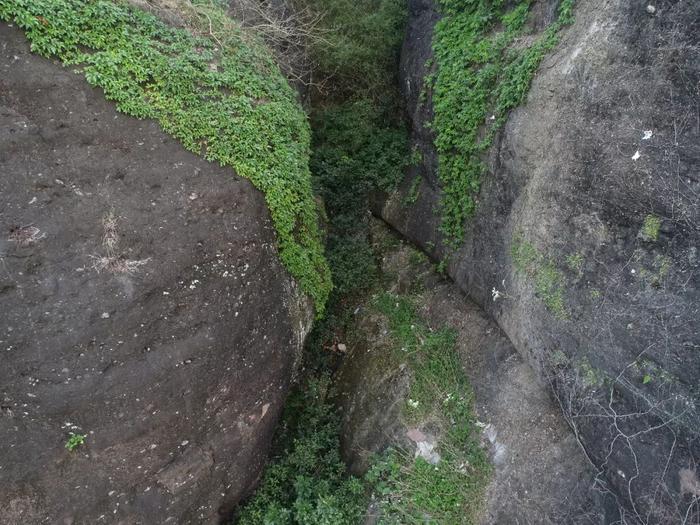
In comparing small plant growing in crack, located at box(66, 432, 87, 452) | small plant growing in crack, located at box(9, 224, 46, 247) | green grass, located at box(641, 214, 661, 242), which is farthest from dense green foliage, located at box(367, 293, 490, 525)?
small plant growing in crack, located at box(9, 224, 46, 247)

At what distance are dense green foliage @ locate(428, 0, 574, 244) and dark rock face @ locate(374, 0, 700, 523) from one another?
295mm

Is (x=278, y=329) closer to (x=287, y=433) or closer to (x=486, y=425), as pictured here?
(x=287, y=433)

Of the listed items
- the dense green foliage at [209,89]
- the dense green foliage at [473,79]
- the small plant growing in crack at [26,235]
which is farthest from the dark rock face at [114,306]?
the dense green foliage at [473,79]

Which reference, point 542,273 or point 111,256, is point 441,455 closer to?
point 542,273

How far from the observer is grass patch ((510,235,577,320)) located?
17.8 ft

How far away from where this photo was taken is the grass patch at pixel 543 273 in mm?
5438

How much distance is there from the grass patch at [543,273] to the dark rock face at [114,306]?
3.21m

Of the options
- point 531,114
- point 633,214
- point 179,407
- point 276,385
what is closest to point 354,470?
point 276,385

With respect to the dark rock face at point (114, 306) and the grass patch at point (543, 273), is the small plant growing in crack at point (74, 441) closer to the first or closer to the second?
the dark rock face at point (114, 306)

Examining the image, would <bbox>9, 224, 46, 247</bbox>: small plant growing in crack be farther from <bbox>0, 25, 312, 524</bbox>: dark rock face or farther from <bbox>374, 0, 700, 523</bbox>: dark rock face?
<bbox>374, 0, 700, 523</bbox>: dark rock face

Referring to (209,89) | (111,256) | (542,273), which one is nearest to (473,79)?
(542,273)

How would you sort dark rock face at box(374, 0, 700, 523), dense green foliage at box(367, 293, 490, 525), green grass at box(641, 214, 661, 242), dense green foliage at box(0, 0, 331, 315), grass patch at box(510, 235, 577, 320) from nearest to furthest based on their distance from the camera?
dark rock face at box(374, 0, 700, 523) → green grass at box(641, 214, 661, 242) → dense green foliage at box(0, 0, 331, 315) → grass patch at box(510, 235, 577, 320) → dense green foliage at box(367, 293, 490, 525)

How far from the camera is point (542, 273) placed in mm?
5645

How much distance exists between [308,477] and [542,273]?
4.49 meters
